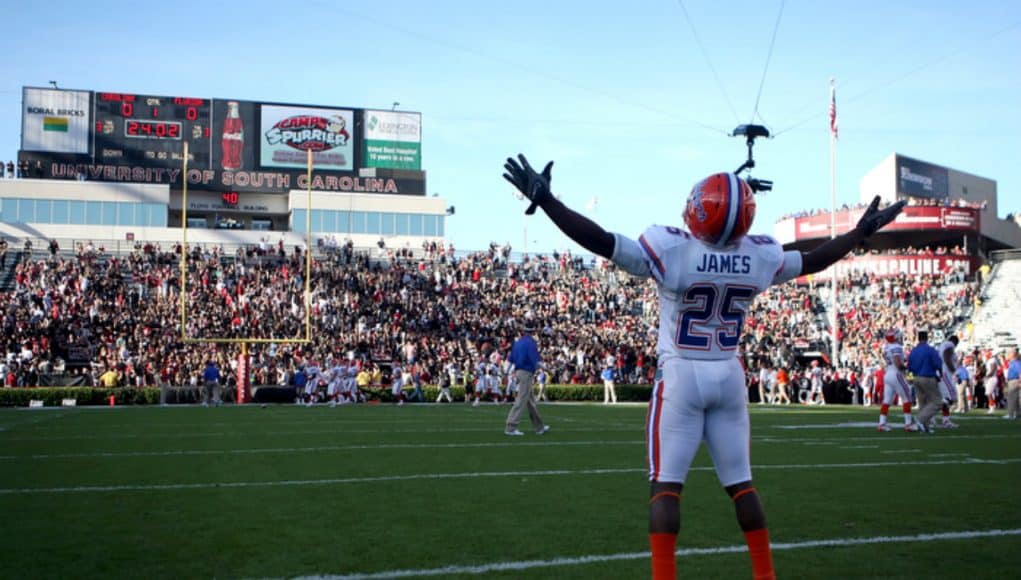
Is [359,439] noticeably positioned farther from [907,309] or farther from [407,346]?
[907,309]

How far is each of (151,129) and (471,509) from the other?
50.6 meters

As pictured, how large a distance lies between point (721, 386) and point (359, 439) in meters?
10.7

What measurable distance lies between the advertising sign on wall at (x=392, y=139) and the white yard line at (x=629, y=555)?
51512 mm

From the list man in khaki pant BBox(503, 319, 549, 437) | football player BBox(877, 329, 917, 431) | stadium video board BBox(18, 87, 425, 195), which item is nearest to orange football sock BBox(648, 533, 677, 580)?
man in khaki pant BBox(503, 319, 549, 437)

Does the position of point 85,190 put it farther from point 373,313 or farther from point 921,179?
point 921,179

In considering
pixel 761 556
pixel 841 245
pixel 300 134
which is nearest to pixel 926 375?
pixel 841 245

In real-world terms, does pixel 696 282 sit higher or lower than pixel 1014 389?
higher

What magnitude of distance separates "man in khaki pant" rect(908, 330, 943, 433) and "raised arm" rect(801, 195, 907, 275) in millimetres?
10782

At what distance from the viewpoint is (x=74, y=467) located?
1051cm

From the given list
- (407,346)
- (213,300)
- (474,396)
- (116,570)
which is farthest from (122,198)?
(116,570)

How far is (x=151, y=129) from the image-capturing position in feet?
174

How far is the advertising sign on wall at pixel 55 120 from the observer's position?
171 ft

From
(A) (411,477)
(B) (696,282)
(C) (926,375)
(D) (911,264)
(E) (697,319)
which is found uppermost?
(D) (911,264)

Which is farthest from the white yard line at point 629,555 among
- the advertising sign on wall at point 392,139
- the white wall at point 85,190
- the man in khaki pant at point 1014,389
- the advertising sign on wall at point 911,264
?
the advertising sign on wall at point 392,139
